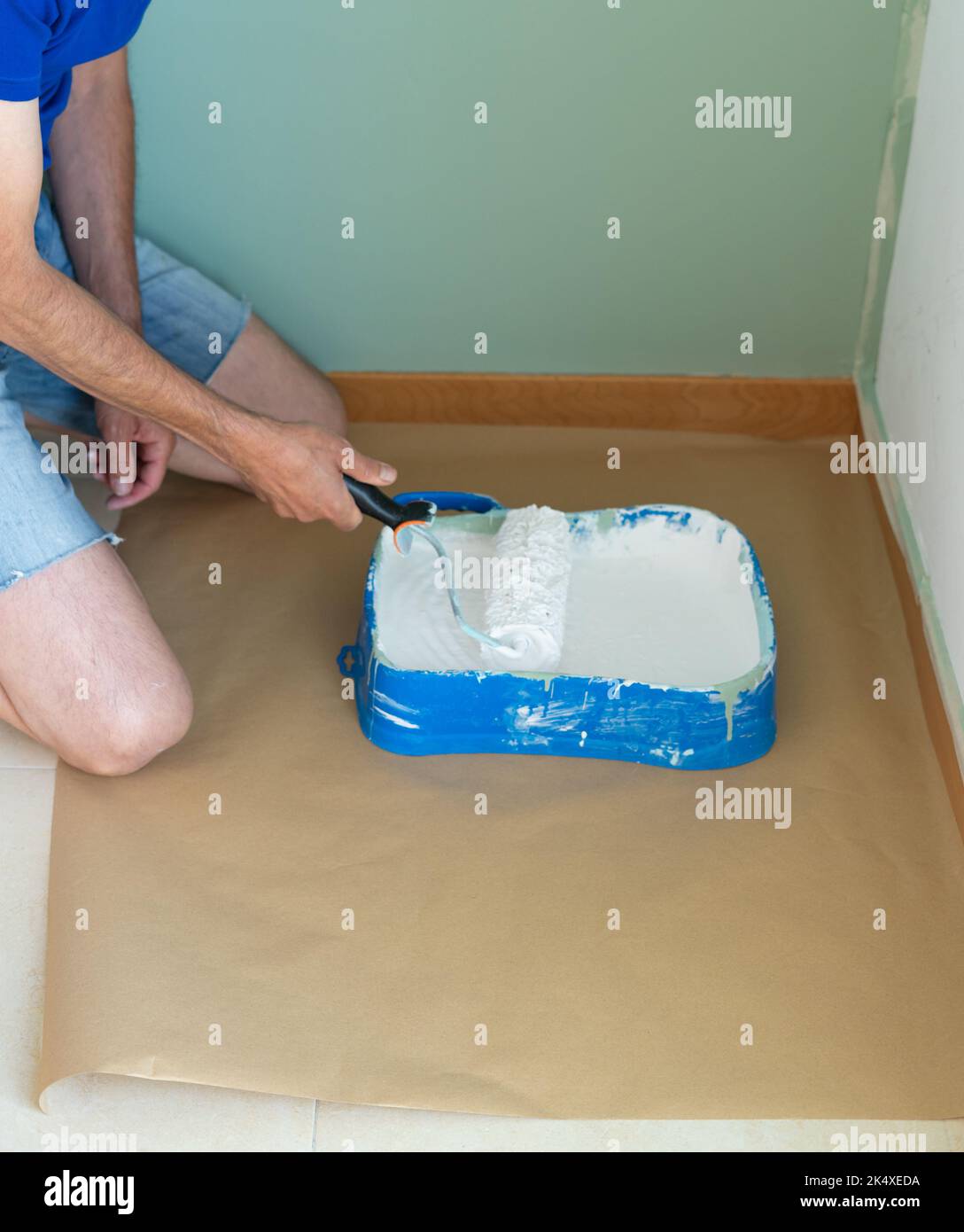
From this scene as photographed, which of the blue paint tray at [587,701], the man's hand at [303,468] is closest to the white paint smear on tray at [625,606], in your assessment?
the blue paint tray at [587,701]

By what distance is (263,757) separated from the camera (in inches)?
64.8

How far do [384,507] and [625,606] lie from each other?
1.14ft

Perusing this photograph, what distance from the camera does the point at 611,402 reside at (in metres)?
2.17

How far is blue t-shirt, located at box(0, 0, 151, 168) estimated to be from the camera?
1.25 metres

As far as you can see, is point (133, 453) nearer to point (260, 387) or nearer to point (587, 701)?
point (260, 387)

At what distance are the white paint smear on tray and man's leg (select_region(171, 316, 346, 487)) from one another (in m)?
0.39

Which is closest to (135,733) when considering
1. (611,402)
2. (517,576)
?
(517,576)

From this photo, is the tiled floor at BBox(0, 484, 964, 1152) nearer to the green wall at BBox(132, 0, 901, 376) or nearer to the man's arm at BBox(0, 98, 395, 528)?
the man's arm at BBox(0, 98, 395, 528)

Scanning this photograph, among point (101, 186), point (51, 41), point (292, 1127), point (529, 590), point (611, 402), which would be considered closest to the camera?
point (292, 1127)

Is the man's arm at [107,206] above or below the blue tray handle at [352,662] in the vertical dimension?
above

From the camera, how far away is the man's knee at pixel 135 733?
1.55 metres

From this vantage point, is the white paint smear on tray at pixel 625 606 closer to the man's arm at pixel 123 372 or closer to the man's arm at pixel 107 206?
the man's arm at pixel 123 372

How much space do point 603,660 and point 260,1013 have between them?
59 cm
